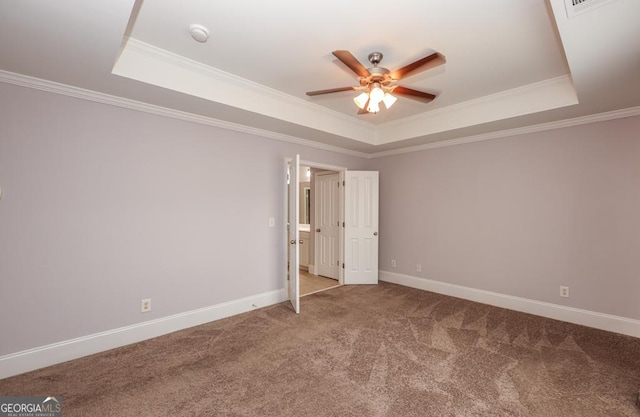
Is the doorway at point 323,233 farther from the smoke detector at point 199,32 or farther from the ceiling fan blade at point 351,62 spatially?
the smoke detector at point 199,32

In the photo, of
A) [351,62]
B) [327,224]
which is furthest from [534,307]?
[351,62]

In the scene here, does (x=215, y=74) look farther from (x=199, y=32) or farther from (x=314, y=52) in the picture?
(x=314, y=52)

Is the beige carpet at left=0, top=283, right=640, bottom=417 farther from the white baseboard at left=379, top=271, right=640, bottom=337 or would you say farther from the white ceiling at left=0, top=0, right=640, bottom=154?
the white ceiling at left=0, top=0, right=640, bottom=154

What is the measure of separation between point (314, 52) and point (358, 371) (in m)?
2.86

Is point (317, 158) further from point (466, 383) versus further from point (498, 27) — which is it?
point (466, 383)

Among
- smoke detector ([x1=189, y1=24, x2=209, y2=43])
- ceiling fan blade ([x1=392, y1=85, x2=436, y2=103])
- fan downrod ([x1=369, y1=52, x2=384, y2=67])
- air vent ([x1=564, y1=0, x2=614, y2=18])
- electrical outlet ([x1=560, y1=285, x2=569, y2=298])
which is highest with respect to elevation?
smoke detector ([x1=189, y1=24, x2=209, y2=43])

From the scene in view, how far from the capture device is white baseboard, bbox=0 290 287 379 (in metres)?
2.45

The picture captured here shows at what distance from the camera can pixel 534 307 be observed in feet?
12.4

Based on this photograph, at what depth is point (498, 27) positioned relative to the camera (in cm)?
225

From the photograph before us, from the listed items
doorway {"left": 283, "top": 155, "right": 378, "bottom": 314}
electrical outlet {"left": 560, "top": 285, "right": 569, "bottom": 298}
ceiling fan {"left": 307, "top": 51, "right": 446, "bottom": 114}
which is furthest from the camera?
doorway {"left": 283, "top": 155, "right": 378, "bottom": 314}

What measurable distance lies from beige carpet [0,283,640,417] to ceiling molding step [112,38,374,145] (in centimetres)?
255

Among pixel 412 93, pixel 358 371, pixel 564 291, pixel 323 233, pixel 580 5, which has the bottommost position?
pixel 358 371

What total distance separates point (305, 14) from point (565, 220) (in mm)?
3844

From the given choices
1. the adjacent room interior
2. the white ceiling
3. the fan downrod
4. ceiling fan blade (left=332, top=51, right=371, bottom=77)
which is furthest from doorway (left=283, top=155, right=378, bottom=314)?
ceiling fan blade (left=332, top=51, right=371, bottom=77)
